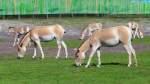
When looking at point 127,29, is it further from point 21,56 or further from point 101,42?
point 21,56

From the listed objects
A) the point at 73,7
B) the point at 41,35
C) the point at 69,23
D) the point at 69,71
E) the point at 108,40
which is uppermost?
A: the point at 108,40

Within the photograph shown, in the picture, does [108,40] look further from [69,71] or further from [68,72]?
[68,72]

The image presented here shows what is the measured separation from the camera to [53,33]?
2716 cm

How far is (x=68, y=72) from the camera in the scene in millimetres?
20406

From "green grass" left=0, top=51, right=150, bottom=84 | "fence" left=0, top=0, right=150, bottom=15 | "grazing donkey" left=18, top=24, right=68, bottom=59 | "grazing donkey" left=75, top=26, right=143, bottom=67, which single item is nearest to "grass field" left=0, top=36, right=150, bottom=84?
"green grass" left=0, top=51, right=150, bottom=84

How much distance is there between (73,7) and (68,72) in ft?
127

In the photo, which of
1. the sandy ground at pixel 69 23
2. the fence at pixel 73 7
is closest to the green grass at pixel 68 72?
the sandy ground at pixel 69 23

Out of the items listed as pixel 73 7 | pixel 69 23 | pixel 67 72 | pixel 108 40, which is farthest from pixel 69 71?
pixel 73 7

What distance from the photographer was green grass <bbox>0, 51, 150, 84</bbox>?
18344 millimetres

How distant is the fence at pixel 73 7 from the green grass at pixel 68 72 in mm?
31429

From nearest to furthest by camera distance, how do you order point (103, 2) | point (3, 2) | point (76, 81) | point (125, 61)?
point (76, 81) → point (125, 61) → point (3, 2) → point (103, 2)

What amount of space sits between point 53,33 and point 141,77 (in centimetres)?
892

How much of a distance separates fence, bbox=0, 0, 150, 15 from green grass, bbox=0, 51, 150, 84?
103 ft

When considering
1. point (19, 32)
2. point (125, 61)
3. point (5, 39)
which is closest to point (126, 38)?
point (125, 61)
